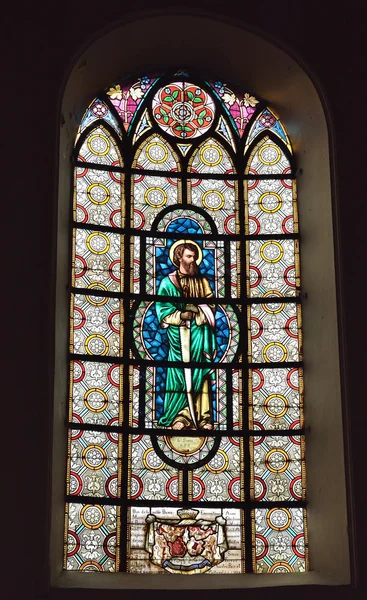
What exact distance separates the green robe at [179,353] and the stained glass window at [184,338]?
1 cm

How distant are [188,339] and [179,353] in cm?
13

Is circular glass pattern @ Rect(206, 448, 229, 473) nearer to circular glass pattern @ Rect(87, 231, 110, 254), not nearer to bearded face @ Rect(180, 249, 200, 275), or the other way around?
bearded face @ Rect(180, 249, 200, 275)

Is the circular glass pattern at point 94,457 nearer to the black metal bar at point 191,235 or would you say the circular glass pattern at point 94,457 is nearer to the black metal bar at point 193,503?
the black metal bar at point 193,503

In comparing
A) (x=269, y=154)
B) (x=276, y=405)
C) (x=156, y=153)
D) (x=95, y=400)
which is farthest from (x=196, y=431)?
(x=269, y=154)

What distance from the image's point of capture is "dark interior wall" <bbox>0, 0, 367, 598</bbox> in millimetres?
8359

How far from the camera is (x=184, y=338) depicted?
9742 millimetres

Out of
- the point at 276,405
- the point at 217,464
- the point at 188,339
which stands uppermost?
the point at 188,339

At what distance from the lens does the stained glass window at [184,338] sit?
9203mm

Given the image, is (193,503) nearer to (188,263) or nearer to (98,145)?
(188,263)

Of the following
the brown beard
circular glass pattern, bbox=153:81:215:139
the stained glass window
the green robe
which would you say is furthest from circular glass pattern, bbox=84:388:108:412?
circular glass pattern, bbox=153:81:215:139

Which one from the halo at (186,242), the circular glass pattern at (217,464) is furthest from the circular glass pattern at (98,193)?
the circular glass pattern at (217,464)

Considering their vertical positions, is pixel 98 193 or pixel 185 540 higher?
pixel 98 193

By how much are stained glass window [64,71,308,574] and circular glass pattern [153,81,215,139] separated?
12 millimetres
